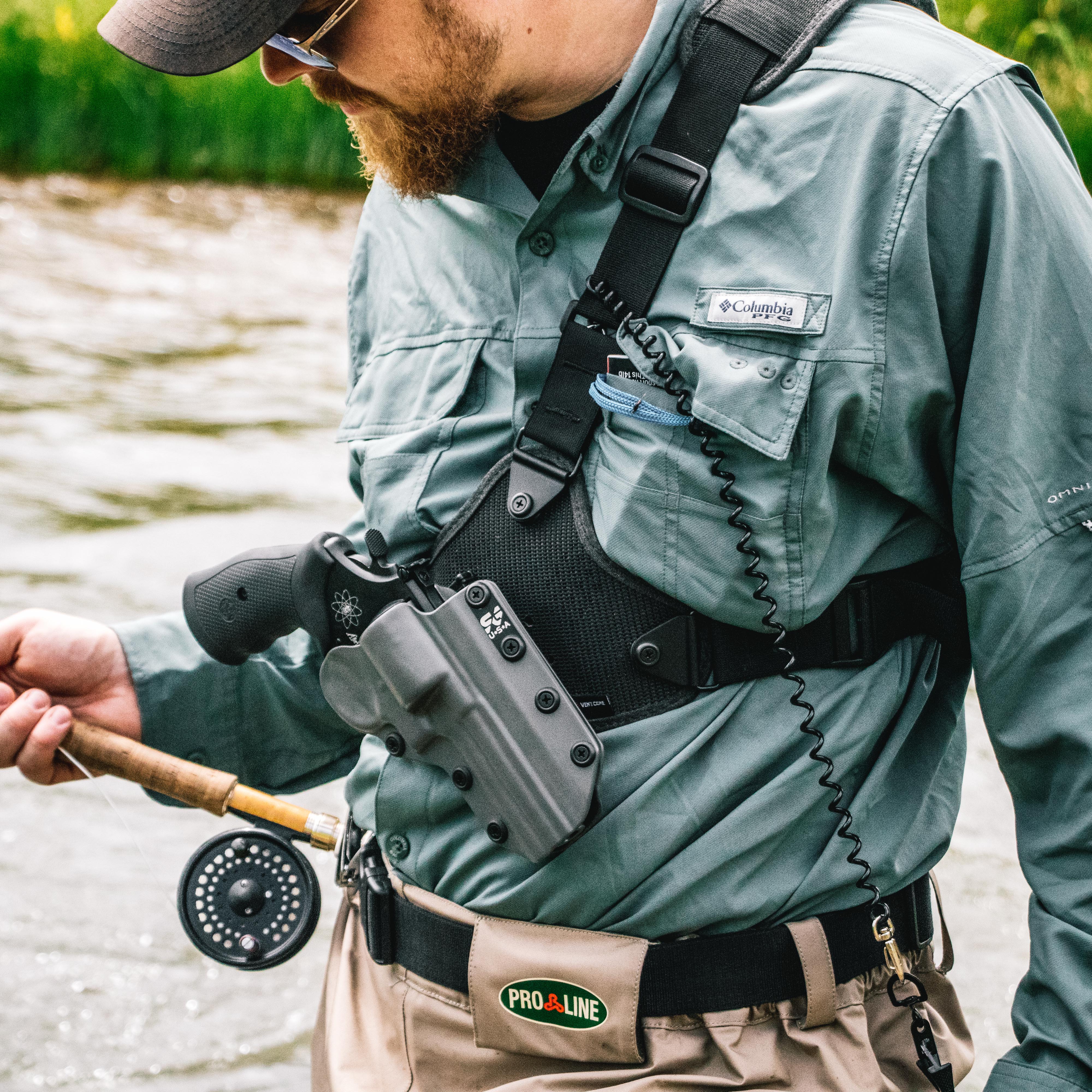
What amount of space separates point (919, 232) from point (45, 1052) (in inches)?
93.8

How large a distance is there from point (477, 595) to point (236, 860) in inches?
27.0

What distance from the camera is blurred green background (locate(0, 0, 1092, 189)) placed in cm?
958

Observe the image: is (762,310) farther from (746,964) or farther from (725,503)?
(746,964)

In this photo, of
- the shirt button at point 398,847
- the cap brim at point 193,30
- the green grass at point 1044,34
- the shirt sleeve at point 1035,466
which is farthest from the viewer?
the green grass at point 1044,34

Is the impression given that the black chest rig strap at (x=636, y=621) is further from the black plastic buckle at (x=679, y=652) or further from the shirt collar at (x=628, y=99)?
the shirt collar at (x=628, y=99)

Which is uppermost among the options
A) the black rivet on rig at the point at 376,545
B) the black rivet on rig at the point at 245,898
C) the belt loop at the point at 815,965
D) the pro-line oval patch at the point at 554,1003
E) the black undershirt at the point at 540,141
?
the black undershirt at the point at 540,141

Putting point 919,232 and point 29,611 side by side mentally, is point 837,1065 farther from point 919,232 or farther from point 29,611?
point 29,611

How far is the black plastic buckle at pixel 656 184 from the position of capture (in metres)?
1.39

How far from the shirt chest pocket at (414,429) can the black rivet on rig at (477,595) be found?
0.13 m

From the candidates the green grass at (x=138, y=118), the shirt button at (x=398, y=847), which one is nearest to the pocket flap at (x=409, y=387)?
the shirt button at (x=398, y=847)

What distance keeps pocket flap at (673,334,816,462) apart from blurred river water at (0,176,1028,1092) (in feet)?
3.43

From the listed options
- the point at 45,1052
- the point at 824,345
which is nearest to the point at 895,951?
the point at 824,345

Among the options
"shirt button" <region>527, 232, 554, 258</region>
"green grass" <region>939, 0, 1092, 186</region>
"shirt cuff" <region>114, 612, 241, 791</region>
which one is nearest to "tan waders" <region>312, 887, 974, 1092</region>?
"shirt cuff" <region>114, 612, 241, 791</region>

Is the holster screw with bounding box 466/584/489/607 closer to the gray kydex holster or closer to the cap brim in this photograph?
the gray kydex holster
